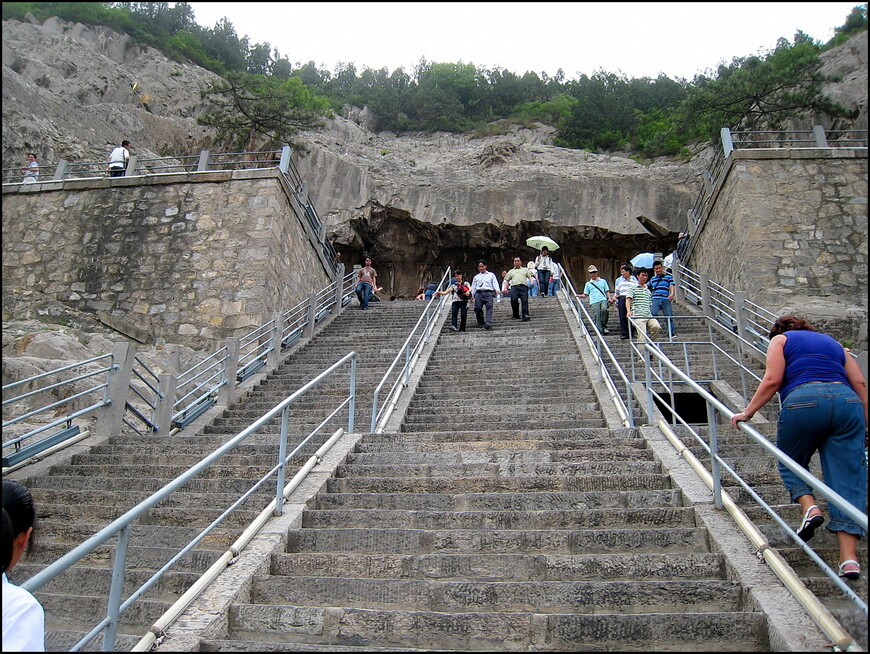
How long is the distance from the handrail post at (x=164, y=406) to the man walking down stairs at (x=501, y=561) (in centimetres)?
330

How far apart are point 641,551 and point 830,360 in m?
1.50

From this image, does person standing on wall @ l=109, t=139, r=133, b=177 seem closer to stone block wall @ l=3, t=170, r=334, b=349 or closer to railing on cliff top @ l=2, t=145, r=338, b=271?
railing on cliff top @ l=2, t=145, r=338, b=271

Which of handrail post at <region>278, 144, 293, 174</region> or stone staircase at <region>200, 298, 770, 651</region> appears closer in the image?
stone staircase at <region>200, 298, 770, 651</region>

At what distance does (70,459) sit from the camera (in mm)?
6070

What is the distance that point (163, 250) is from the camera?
1266 cm

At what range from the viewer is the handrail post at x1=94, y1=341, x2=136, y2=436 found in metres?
6.85

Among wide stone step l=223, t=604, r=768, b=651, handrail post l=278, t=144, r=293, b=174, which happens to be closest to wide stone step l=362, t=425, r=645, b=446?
wide stone step l=223, t=604, r=768, b=651

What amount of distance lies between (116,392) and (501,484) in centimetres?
490

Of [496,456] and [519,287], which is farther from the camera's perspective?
[519,287]

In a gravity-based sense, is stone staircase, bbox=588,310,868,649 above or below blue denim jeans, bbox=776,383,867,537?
below

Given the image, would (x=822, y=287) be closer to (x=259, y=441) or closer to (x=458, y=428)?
(x=458, y=428)

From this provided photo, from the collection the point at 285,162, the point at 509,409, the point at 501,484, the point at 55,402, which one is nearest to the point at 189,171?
the point at 285,162

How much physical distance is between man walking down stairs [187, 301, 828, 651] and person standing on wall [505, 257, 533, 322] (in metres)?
6.61

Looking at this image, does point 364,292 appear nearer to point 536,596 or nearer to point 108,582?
point 108,582
